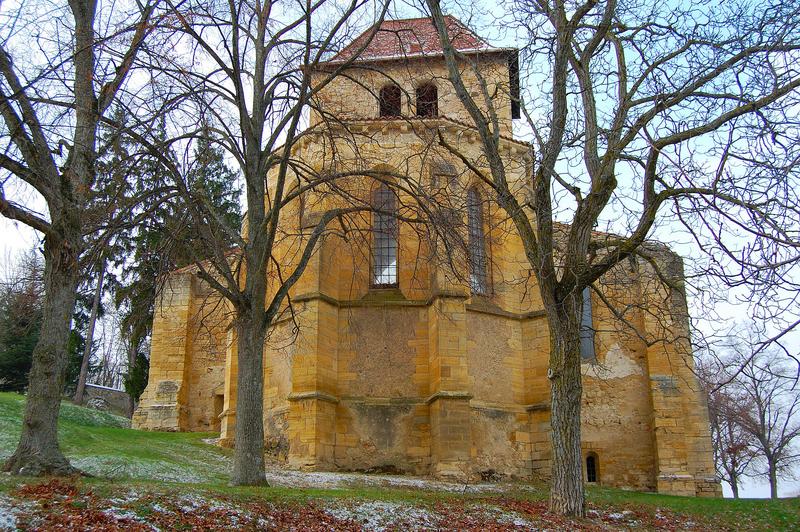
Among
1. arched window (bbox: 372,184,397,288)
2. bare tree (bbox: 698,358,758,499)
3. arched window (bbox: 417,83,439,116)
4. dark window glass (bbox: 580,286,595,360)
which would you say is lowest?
bare tree (bbox: 698,358,758,499)

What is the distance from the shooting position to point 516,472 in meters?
17.9

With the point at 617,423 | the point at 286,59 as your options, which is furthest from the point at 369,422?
the point at 286,59

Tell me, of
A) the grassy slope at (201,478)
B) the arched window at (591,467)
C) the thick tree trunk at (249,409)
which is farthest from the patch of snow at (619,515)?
the arched window at (591,467)

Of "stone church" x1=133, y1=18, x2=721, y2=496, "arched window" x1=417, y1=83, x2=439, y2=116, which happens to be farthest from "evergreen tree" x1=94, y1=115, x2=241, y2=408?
"arched window" x1=417, y1=83, x2=439, y2=116

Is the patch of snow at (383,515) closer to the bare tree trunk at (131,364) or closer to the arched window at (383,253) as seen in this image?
the arched window at (383,253)

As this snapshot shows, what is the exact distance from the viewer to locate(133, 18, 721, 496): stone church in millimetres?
16891

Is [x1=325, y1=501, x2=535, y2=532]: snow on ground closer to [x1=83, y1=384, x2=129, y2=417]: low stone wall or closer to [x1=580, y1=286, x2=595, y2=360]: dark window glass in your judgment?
[x1=580, y1=286, x2=595, y2=360]: dark window glass

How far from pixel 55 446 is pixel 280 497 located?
9.85 feet

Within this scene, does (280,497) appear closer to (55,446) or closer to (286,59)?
(55,446)

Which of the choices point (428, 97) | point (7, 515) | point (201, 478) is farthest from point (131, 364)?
point (7, 515)

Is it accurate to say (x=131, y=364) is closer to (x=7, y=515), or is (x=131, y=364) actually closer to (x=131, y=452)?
(x=131, y=452)

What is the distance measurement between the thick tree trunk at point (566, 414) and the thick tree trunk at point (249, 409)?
4518 millimetres

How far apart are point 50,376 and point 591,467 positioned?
15664mm

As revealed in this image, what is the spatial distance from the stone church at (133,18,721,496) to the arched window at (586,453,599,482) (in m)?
0.04
